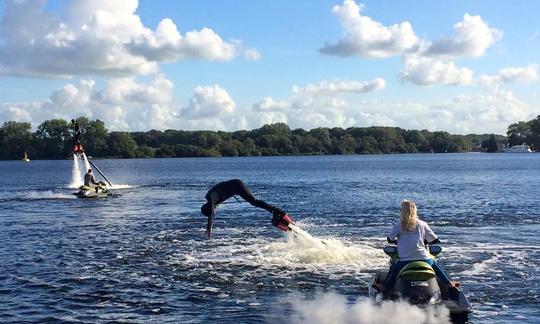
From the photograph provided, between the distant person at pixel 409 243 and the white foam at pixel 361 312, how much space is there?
1.70ft

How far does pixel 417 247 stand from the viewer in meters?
14.1

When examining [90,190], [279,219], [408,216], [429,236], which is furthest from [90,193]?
[408,216]

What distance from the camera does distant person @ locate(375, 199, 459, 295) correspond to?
14133 millimetres

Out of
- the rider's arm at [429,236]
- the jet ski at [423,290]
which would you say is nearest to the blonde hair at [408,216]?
the rider's arm at [429,236]

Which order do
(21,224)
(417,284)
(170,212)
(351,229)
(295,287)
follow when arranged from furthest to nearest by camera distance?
(170,212)
(21,224)
(351,229)
(295,287)
(417,284)

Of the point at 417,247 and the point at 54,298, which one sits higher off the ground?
the point at 417,247

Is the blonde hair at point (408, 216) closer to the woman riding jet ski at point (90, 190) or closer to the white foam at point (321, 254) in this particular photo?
the white foam at point (321, 254)

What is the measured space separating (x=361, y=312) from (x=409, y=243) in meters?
1.98

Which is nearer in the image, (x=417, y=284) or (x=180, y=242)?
(x=417, y=284)

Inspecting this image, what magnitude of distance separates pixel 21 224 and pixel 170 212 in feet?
31.2

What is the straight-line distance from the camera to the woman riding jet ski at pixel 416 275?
1380 cm

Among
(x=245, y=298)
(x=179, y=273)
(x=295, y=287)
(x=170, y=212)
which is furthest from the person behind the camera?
(x=170, y=212)

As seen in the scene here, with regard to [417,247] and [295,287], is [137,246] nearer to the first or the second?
[295,287]

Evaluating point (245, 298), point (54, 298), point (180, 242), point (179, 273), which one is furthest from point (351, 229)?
point (54, 298)
